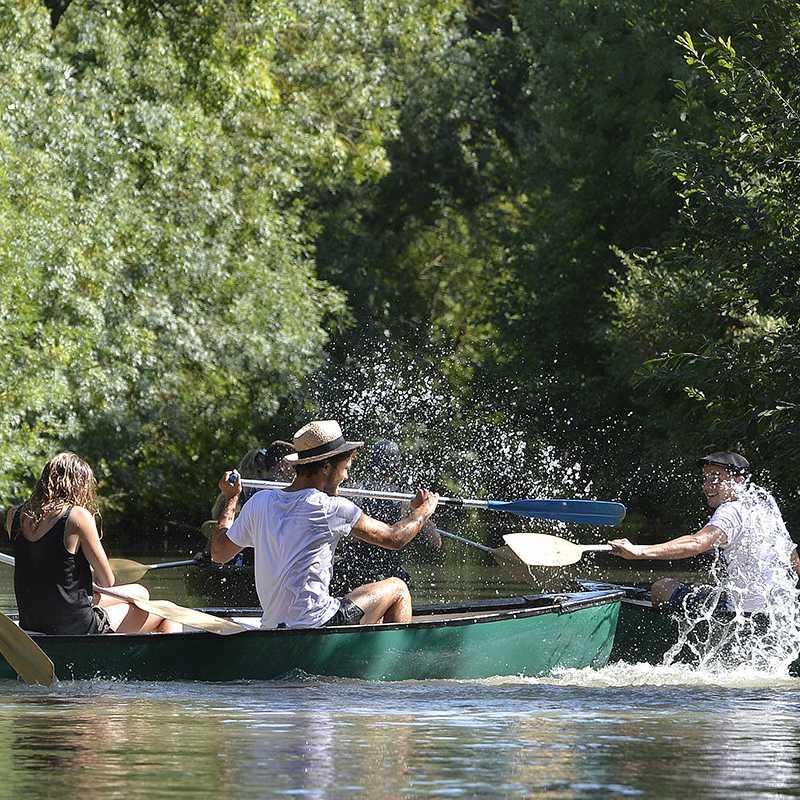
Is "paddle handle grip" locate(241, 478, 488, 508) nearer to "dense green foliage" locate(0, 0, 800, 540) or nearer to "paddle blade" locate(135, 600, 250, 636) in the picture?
"paddle blade" locate(135, 600, 250, 636)

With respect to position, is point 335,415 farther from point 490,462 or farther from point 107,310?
point 107,310

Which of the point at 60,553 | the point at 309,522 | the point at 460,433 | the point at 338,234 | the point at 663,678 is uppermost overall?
the point at 338,234

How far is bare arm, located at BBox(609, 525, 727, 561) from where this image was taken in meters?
10.2

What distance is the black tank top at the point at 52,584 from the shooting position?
970cm

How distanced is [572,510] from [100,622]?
3.20m

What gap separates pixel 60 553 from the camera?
9.70 m

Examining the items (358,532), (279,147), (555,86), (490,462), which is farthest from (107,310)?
(358,532)

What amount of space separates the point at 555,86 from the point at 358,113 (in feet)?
11.3

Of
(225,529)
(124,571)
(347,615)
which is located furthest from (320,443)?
(124,571)

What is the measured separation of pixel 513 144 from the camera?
38.7 meters

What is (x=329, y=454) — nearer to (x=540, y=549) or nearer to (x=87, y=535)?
(x=87, y=535)

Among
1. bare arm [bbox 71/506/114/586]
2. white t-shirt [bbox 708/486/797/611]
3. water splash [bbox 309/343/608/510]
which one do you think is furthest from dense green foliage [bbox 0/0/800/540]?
bare arm [bbox 71/506/114/586]

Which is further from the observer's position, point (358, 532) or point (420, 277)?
point (420, 277)

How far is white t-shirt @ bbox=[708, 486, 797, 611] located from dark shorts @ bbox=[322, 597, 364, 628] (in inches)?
80.3
